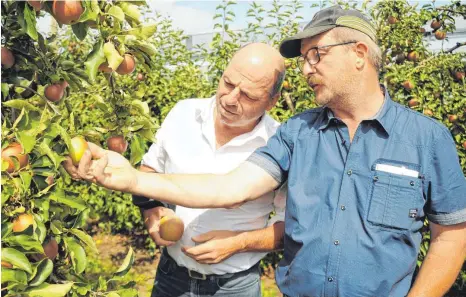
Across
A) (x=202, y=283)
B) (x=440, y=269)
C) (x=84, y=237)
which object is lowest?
(x=202, y=283)

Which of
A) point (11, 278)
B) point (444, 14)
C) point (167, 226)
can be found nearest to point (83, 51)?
point (444, 14)

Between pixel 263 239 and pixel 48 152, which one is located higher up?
pixel 48 152

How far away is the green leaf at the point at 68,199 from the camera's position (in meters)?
1.27

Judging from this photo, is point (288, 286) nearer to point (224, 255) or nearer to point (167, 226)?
point (224, 255)

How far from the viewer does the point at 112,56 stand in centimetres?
129

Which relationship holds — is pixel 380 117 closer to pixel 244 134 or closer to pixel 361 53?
pixel 361 53

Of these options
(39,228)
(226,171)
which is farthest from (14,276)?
(226,171)

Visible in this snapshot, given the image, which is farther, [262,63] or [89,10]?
[262,63]

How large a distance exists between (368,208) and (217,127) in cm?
68

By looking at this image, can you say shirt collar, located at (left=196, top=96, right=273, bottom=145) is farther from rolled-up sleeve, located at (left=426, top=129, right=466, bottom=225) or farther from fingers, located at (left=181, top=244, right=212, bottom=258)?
rolled-up sleeve, located at (left=426, top=129, right=466, bottom=225)

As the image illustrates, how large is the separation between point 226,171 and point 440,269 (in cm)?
78

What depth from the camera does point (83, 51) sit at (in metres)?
4.88

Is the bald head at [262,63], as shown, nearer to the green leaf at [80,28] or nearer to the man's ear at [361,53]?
the man's ear at [361,53]

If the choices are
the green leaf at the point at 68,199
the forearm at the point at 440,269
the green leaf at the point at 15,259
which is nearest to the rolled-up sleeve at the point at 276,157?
the forearm at the point at 440,269
